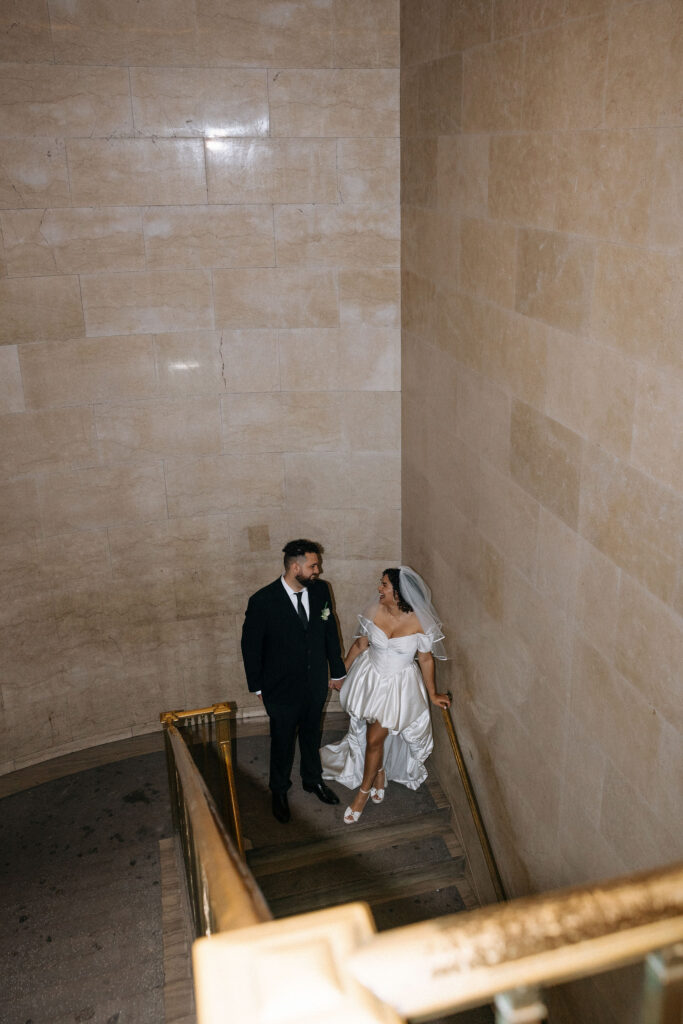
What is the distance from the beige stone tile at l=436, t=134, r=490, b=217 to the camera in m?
4.51

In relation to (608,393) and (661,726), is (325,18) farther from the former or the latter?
(661,726)

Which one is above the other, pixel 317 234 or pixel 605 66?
pixel 605 66

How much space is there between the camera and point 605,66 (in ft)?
10.6

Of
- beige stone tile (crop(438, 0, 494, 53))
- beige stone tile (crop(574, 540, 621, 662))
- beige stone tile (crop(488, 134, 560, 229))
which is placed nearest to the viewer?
beige stone tile (crop(574, 540, 621, 662))

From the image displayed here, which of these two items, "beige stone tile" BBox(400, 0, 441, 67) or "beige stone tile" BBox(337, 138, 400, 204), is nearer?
"beige stone tile" BBox(400, 0, 441, 67)

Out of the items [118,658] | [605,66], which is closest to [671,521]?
[605,66]

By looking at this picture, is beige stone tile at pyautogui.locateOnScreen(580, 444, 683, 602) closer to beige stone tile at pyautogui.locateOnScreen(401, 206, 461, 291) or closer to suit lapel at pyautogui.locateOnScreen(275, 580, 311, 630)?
beige stone tile at pyautogui.locateOnScreen(401, 206, 461, 291)

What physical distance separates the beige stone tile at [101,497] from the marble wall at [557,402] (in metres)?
2.17

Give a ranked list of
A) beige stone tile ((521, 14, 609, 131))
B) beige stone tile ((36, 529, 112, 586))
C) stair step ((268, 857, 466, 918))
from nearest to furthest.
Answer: beige stone tile ((521, 14, 609, 131))
stair step ((268, 857, 466, 918))
beige stone tile ((36, 529, 112, 586))

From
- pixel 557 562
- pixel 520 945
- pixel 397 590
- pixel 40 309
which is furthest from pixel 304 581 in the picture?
pixel 520 945

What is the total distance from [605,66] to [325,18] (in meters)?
3.15

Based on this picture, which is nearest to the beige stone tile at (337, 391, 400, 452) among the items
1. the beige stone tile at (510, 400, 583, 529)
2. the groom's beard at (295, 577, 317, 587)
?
the groom's beard at (295, 577, 317, 587)

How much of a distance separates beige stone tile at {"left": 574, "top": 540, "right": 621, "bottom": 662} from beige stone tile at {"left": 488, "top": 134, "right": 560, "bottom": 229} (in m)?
1.49

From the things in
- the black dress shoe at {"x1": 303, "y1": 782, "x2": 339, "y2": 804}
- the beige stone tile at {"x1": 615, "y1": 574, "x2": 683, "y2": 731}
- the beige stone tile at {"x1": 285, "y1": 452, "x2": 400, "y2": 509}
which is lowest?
the black dress shoe at {"x1": 303, "y1": 782, "x2": 339, "y2": 804}
